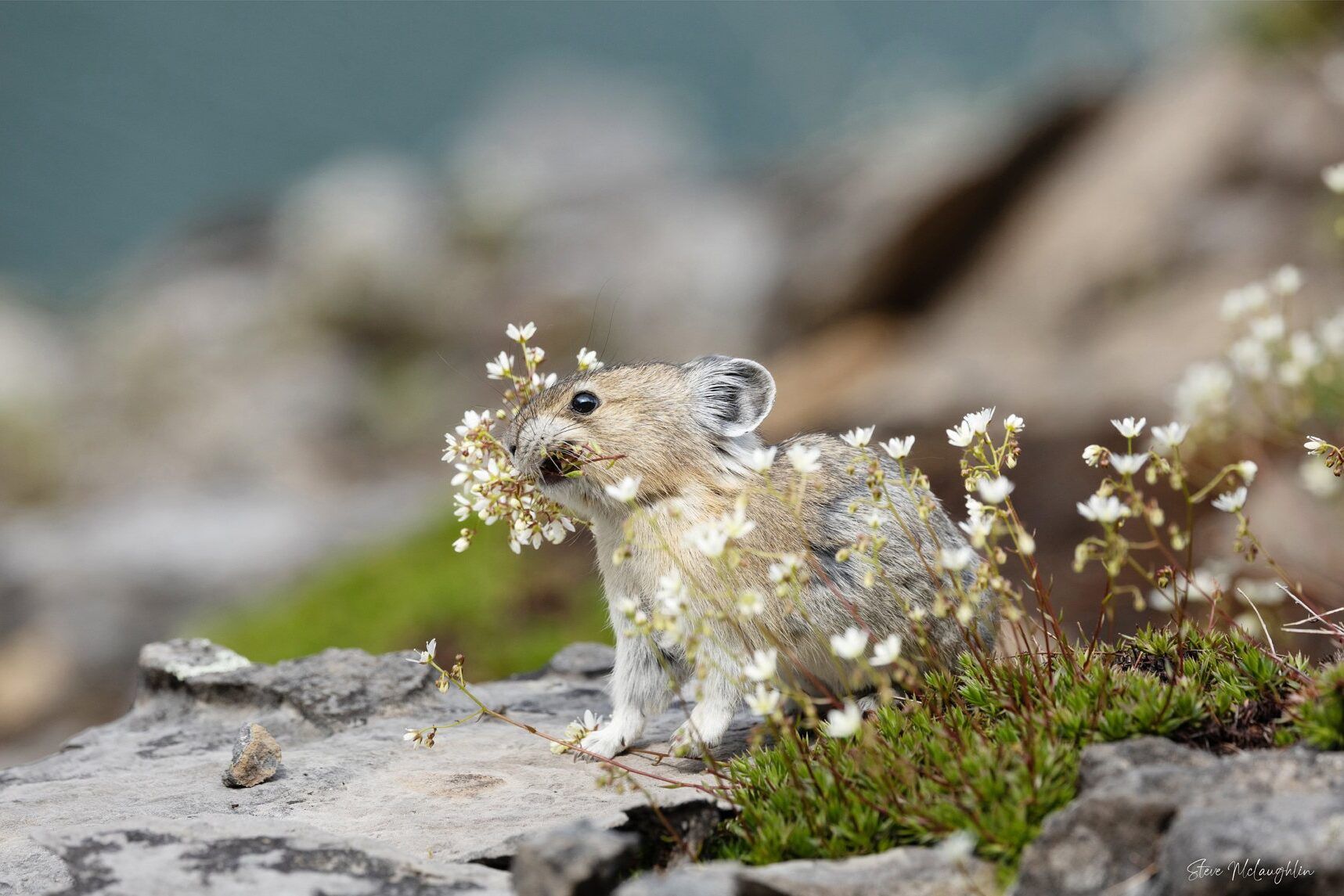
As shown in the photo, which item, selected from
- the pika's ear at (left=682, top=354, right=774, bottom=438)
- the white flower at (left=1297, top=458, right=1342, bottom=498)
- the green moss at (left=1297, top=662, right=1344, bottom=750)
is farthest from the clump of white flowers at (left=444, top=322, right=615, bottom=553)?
the white flower at (left=1297, top=458, right=1342, bottom=498)

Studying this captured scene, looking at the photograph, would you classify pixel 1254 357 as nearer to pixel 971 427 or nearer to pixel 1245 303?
pixel 1245 303

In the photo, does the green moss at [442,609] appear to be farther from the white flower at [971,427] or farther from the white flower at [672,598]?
the white flower at [971,427]

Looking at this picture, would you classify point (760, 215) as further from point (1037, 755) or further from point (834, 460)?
point (1037, 755)

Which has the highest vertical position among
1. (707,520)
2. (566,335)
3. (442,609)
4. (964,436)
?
(566,335)

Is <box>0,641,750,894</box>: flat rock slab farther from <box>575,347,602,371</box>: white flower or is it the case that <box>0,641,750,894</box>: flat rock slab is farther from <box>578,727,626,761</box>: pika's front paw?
<box>575,347,602,371</box>: white flower

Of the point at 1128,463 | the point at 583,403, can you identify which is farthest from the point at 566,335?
the point at 1128,463
